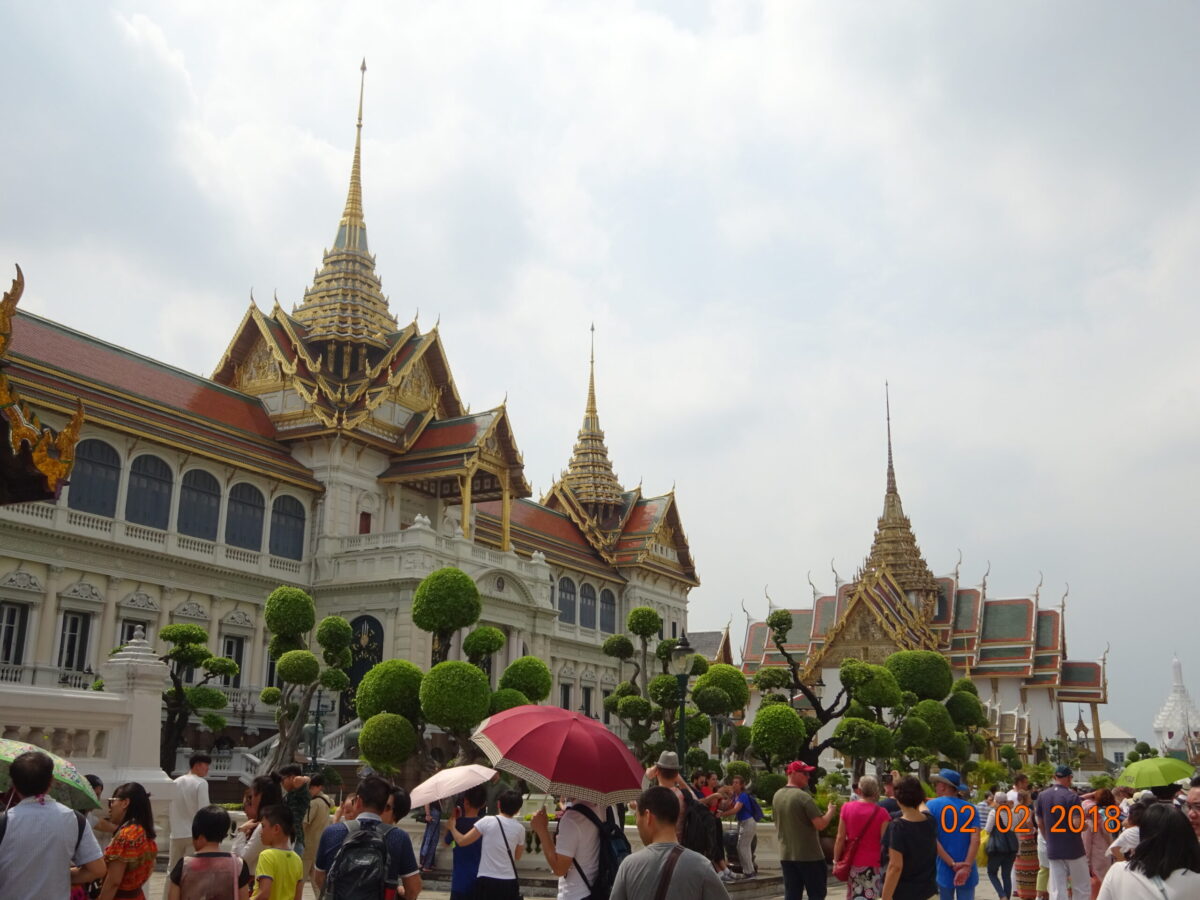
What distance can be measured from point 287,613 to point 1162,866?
809 inches

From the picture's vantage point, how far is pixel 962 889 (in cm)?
1010

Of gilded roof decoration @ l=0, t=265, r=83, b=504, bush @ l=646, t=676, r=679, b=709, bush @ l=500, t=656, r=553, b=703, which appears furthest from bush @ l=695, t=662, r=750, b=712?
gilded roof decoration @ l=0, t=265, r=83, b=504

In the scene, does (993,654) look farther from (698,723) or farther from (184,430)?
(184,430)

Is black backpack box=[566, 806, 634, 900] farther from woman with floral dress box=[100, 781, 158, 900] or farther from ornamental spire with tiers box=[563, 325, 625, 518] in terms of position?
ornamental spire with tiers box=[563, 325, 625, 518]

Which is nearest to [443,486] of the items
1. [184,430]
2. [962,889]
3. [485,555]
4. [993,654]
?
[485,555]

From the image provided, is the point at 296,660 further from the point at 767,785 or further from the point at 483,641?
the point at 767,785

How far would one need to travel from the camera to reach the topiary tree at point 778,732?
2191 cm

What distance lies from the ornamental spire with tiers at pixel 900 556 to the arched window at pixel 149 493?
38723 mm

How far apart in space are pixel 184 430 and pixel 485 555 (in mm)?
8941

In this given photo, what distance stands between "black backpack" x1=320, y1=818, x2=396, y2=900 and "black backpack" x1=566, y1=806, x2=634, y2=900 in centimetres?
117

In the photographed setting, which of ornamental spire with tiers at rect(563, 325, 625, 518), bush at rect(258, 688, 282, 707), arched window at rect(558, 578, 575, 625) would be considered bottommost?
bush at rect(258, 688, 282, 707)

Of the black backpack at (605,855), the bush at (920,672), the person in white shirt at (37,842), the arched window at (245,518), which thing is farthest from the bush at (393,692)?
the bush at (920,672)

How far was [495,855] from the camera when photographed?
281 inches

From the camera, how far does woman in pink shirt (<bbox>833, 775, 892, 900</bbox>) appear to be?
27.2 feet
